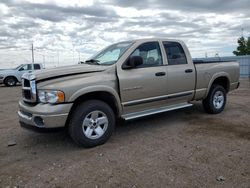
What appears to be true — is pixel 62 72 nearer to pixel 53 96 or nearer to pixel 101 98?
pixel 53 96

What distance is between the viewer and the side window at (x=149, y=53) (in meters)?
5.71

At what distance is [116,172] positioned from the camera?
3891 millimetres

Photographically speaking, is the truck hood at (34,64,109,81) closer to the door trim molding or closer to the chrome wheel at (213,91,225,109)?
the door trim molding

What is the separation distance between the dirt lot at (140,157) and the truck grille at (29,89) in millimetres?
901

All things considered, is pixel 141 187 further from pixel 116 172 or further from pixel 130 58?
pixel 130 58

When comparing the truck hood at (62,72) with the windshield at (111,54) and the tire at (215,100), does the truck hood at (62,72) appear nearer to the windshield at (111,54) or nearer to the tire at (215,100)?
the windshield at (111,54)

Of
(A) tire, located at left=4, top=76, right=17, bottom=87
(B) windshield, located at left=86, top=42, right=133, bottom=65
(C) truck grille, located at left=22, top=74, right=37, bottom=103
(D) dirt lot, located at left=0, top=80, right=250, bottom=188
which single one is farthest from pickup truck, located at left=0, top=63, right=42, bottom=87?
(C) truck grille, located at left=22, top=74, right=37, bottom=103

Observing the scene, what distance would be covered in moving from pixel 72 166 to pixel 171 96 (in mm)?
2806

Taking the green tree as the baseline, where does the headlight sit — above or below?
below

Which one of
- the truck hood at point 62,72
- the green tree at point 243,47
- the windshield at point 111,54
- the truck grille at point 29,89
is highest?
the green tree at point 243,47

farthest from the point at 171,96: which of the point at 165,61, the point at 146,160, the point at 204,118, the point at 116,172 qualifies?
the point at 116,172

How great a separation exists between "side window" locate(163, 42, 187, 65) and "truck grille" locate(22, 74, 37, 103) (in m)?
2.88

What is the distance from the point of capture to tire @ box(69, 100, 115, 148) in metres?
4.65

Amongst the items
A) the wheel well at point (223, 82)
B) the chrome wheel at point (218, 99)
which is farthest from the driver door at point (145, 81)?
the wheel well at point (223, 82)
